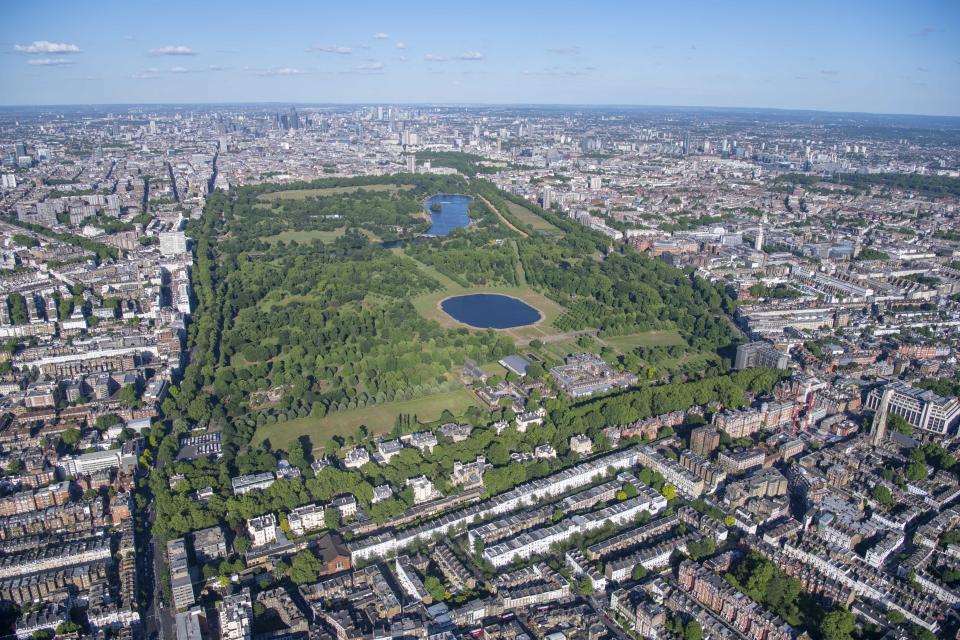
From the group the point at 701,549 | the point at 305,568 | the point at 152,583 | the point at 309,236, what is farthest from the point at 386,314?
the point at 309,236

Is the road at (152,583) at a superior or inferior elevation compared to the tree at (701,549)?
inferior

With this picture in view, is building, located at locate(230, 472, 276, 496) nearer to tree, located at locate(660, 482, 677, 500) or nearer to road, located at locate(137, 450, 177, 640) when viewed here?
road, located at locate(137, 450, 177, 640)

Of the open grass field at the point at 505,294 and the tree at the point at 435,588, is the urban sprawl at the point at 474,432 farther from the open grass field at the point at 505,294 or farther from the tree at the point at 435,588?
the open grass field at the point at 505,294

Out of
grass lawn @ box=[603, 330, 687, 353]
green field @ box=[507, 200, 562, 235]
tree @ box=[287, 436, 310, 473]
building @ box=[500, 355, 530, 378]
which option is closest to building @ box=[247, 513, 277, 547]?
tree @ box=[287, 436, 310, 473]

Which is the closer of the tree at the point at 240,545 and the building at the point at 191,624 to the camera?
the building at the point at 191,624

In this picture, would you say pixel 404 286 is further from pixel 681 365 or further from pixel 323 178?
pixel 323 178

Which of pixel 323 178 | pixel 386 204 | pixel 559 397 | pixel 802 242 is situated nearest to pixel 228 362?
pixel 559 397

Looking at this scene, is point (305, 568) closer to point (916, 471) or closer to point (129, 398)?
point (129, 398)

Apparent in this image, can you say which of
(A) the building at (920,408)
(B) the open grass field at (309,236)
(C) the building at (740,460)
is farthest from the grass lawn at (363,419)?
(B) the open grass field at (309,236)
